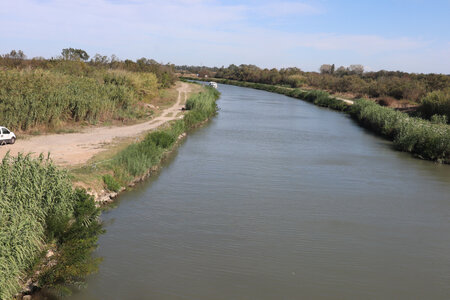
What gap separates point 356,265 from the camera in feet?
42.4

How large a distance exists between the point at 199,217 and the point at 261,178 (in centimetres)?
632

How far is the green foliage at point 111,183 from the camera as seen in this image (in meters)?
17.4

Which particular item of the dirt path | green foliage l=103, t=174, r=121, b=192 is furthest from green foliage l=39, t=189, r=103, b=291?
the dirt path

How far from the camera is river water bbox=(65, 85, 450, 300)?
11.6m

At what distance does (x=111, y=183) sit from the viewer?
1752 centimetres

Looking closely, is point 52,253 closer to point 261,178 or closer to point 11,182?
point 11,182

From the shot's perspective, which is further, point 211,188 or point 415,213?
point 211,188

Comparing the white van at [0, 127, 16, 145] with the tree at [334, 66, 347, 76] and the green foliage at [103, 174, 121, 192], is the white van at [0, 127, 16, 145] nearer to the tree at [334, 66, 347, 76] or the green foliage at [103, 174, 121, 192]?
the green foliage at [103, 174, 121, 192]

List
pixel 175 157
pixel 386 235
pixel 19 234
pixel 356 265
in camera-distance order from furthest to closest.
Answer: pixel 175 157 → pixel 386 235 → pixel 356 265 → pixel 19 234

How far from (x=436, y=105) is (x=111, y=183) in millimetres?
36813

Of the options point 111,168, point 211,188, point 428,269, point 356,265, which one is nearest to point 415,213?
point 428,269

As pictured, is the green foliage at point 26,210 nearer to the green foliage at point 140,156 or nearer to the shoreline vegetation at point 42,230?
the shoreline vegetation at point 42,230

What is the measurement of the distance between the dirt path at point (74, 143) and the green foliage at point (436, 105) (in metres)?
28.2

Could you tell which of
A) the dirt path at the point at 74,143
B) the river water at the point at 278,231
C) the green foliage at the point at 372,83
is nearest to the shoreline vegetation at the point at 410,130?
the river water at the point at 278,231
